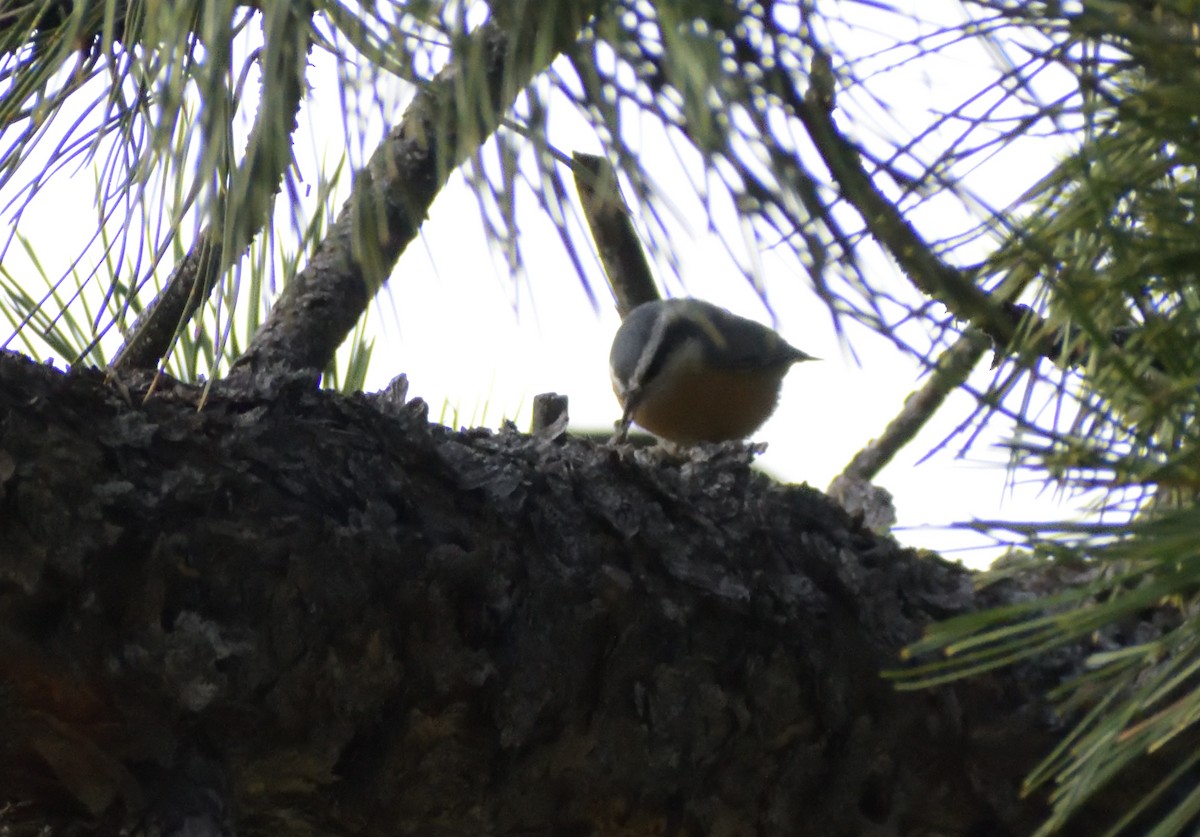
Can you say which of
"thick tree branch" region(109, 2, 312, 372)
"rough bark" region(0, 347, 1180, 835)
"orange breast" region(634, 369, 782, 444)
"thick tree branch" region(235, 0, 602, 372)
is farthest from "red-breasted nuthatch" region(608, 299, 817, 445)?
"thick tree branch" region(109, 2, 312, 372)

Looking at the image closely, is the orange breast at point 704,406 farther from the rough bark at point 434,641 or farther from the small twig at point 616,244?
the rough bark at point 434,641

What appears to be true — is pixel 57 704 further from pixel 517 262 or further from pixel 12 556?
pixel 517 262

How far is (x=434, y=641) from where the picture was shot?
37.2 inches

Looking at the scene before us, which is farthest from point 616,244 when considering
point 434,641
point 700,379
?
point 700,379

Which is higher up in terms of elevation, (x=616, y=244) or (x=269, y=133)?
(x=616, y=244)

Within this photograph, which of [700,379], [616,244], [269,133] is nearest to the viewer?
[269,133]

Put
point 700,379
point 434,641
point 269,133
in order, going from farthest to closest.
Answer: point 700,379
point 434,641
point 269,133

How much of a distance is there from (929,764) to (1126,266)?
478 millimetres

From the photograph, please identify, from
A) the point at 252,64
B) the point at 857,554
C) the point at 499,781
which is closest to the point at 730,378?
the point at 857,554

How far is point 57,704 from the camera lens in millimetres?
829

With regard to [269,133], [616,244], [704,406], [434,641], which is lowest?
[434,641]

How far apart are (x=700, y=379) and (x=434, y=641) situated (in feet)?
6.53

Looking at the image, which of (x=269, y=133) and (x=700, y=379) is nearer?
(x=269, y=133)

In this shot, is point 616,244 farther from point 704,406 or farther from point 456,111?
point 704,406
